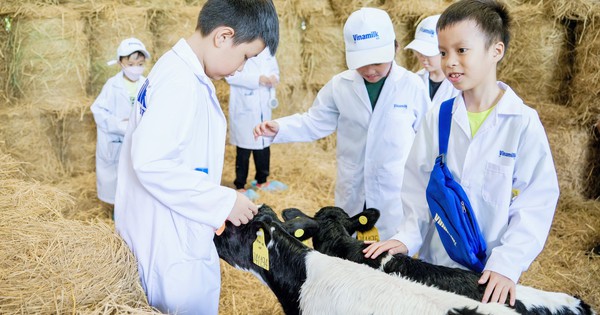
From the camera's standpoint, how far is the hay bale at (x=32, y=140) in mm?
5418

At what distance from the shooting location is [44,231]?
2182 mm

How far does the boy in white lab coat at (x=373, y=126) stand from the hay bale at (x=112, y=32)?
10.4ft

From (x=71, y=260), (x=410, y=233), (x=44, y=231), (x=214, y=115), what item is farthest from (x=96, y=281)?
(x=410, y=233)

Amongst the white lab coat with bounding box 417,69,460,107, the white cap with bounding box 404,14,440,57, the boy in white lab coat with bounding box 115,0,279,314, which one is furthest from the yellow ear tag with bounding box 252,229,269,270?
the white cap with bounding box 404,14,440,57

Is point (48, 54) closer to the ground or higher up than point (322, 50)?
closer to the ground

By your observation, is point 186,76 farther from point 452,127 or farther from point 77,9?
point 77,9

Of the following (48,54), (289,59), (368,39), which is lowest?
(48,54)

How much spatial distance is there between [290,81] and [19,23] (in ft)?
10.4

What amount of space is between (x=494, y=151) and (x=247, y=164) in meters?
4.01

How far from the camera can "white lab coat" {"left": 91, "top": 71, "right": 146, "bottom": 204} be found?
489 cm

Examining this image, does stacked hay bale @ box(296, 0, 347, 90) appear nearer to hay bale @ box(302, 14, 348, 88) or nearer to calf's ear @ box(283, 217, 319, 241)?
hay bale @ box(302, 14, 348, 88)

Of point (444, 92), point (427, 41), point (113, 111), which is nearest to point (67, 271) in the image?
point (444, 92)

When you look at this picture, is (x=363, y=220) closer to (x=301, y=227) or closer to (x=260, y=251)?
(x=301, y=227)

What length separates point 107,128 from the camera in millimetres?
4840
